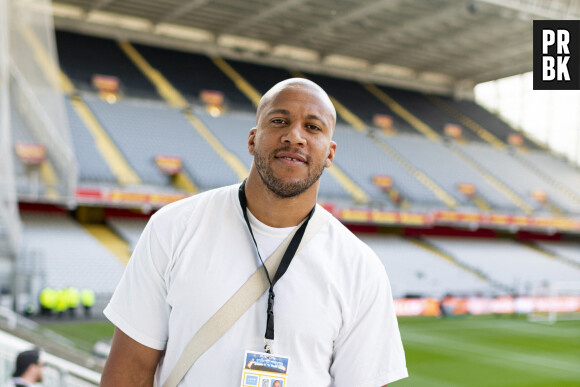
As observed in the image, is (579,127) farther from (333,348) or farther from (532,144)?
(333,348)

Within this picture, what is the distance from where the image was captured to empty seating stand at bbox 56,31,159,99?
74.8 ft

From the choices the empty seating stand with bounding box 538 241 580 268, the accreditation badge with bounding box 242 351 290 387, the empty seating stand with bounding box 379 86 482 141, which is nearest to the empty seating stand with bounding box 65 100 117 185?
the empty seating stand with bounding box 379 86 482 141

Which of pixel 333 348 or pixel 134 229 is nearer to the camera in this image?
pixel 333 348

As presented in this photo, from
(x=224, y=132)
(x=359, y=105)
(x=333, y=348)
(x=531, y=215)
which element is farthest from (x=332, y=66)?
(x=333, y=348)

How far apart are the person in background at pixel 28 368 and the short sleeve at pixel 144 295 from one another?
1.96m

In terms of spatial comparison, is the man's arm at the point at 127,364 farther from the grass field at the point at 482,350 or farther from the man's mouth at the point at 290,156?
the grass field at the point at 482,350

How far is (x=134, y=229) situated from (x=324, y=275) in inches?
723

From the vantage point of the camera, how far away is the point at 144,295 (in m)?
1.63

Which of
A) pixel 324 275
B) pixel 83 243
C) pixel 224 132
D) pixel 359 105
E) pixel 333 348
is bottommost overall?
pixel 333 348

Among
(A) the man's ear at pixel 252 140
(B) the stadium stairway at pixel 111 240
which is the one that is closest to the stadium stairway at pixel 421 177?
(B) the stadium stairway at pixel 111 240

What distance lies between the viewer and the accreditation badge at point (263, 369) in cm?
161

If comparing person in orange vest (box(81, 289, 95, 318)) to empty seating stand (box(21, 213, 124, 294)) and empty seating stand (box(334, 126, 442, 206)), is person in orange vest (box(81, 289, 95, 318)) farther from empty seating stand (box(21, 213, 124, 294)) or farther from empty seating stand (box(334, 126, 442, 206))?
empty seating stand (box(334, 126, 442, 206))

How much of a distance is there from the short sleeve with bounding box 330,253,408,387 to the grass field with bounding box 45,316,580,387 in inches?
309

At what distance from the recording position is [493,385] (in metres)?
9.97
